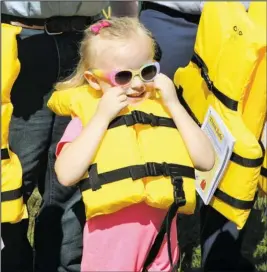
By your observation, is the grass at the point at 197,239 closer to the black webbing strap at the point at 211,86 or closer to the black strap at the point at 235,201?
the black strap at the point at 235,201

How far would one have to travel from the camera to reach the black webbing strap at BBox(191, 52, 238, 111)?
9.78 feet

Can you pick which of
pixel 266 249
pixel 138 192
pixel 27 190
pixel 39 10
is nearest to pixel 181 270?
pixel 266 249

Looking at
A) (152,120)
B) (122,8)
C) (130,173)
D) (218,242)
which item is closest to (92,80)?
(152,120)

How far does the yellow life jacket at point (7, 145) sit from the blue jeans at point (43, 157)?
0.27 m

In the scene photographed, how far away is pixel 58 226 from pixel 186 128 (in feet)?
3.22

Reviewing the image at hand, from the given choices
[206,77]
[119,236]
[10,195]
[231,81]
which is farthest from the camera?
[206,77]

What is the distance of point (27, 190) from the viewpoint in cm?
323

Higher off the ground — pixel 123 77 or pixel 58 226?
pixel 123 77

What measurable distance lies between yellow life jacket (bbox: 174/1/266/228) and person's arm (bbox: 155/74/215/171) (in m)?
0.31

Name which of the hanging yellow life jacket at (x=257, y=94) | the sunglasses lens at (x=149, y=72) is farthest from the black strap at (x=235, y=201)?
the sunglasses lens at (x=149, y=72)

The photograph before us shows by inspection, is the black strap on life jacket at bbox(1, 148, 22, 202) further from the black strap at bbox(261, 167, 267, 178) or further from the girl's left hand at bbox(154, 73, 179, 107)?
the black strap at bbox(261, 167, 267, 178)

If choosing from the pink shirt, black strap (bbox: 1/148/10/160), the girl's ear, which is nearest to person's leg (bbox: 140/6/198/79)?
the girl's ear

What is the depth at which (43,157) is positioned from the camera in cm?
322

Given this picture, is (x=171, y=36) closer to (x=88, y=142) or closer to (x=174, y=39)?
(x=174, y=39)
